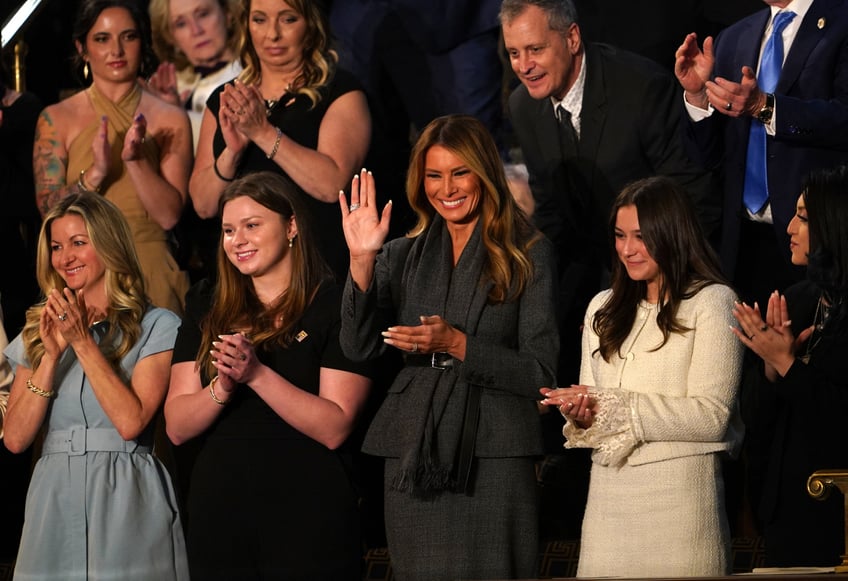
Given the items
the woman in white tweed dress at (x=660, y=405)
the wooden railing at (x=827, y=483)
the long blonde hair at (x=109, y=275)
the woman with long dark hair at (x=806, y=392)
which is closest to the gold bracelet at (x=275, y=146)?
the long blonde hair at (x=109, y=275)

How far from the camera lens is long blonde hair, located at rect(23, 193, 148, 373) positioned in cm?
456

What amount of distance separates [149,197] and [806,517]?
2.57m

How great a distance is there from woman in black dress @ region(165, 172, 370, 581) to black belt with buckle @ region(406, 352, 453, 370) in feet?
0.48

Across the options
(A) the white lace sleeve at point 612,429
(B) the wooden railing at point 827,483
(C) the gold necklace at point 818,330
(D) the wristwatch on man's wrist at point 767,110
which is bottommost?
(B) the wooden railing at point 827,483

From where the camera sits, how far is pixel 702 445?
3998 mm

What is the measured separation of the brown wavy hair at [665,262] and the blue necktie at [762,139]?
0.80 metres

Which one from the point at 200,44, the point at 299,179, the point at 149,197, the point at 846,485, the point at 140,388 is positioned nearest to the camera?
the point at 846,485

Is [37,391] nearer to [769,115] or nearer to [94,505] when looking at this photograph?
[94,505]

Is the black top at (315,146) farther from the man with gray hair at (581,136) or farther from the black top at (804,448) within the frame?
the black top at (804,448)

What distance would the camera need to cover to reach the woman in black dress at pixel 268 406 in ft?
13.6

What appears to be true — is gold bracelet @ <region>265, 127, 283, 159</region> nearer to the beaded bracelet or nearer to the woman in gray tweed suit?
the beaded bracelet

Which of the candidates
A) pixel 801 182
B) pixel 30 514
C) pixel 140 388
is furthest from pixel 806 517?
pixel 30 514

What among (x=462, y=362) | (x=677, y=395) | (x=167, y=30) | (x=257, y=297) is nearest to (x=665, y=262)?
(x=677, y=395)

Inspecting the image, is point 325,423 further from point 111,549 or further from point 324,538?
point 111,549
